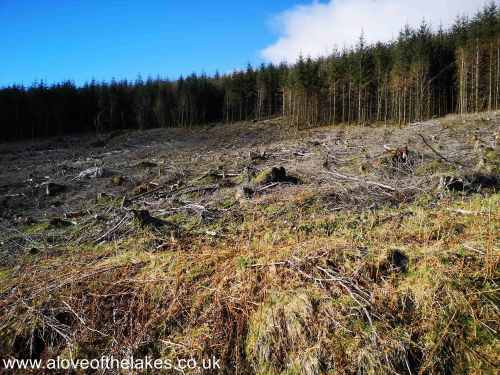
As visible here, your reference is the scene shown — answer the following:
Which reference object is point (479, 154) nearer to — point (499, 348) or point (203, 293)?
point (499, 348)

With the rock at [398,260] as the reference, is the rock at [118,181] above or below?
above

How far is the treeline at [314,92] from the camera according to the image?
2791cm

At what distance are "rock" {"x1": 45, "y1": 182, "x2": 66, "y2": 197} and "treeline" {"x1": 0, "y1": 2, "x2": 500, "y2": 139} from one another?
86.9ft

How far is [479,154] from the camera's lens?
289 inches

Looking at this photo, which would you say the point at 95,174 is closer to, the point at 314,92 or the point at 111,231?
the point at 111,231

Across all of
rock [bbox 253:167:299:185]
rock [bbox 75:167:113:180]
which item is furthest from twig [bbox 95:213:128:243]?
rock [bbox 75:167:113:180]

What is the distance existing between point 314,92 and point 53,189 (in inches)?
1178

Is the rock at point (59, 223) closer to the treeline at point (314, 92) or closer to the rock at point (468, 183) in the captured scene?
the rock at point (468, 183)

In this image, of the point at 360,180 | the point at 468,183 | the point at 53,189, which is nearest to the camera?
the point at 468,183

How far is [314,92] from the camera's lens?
34844 mm

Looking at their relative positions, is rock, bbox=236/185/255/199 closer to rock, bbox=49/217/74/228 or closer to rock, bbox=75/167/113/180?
rock, bbox=49/217/74/228

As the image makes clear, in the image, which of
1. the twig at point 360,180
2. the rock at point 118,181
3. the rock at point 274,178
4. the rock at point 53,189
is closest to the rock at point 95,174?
the rock at point 53,189

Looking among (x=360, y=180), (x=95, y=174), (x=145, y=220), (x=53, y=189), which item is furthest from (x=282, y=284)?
(x=95, y=174)

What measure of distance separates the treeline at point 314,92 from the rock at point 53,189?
26473 mm
